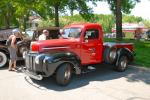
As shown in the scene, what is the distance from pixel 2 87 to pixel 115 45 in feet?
15.6

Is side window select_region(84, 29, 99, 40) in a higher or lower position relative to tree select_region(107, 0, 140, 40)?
lower

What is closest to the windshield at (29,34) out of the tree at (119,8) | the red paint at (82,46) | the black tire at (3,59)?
the black tire at (3,59)

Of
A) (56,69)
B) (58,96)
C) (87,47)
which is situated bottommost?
(58,96)

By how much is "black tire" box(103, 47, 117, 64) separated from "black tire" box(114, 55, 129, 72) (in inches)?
16.4

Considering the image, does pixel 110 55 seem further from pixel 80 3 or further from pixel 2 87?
pixel 80 3

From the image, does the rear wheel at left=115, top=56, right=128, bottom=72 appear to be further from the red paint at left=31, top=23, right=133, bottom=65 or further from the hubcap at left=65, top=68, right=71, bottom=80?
the hubcap at left=65, top=68, right=71, bottom=80

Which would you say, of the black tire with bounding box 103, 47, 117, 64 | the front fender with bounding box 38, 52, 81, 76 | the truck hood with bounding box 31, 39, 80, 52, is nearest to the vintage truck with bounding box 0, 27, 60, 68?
the black tire with bounding box 103, 47, 117, 64

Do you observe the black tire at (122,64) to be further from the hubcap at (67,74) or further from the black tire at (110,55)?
the hubcap at (67,74)

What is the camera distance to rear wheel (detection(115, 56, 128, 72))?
1136 centimetres

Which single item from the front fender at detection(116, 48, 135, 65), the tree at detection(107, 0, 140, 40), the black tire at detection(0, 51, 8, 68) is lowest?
the black tire at detection(0, 51, 8, 68)

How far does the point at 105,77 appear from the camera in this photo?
10.6 m

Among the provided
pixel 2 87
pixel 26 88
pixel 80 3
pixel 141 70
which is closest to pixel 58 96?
pixel 26 88

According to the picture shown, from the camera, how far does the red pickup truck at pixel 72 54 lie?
9039mm

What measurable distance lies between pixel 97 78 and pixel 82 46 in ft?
4.49
